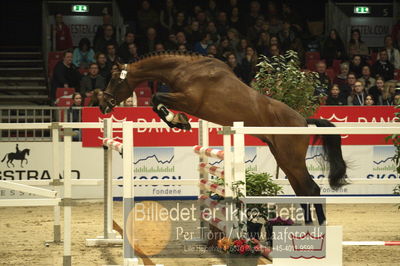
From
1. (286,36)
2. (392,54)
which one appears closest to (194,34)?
(286,36)

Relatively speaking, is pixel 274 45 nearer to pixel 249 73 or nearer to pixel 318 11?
pixel 249 73

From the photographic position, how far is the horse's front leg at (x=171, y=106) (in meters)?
6.68

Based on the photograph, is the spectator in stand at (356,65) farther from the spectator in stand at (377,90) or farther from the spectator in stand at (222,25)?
the spectator in stand at (222,25)

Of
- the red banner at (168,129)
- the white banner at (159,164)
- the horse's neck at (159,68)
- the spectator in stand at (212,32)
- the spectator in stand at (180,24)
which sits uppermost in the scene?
the spectator in stand at (180,24)

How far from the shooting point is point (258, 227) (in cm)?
597

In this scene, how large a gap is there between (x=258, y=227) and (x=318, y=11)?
12.4 meters

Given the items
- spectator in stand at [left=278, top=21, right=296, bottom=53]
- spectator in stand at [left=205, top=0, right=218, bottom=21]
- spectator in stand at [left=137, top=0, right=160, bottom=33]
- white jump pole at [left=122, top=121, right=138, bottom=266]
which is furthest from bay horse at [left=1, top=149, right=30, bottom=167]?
spectator in stand at [left=278, top=21, right=296, bottom=53]

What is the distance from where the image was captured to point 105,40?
45.5 feet

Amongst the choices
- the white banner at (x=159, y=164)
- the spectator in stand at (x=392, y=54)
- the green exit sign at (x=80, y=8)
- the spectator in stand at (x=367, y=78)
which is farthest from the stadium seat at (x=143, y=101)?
the spectator in stand at (x=392, y=54)

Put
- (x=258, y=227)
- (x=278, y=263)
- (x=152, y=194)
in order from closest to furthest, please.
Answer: (x=278, y=263) → (x=258, y=227) → (x=152, y=194)

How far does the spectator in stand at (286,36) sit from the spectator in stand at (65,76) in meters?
4.25

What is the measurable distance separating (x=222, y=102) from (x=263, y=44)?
281 inches

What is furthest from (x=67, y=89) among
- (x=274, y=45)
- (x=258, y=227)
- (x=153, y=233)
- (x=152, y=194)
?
(x=258, y=227)

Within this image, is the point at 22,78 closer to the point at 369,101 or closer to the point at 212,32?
the point at 212,32
